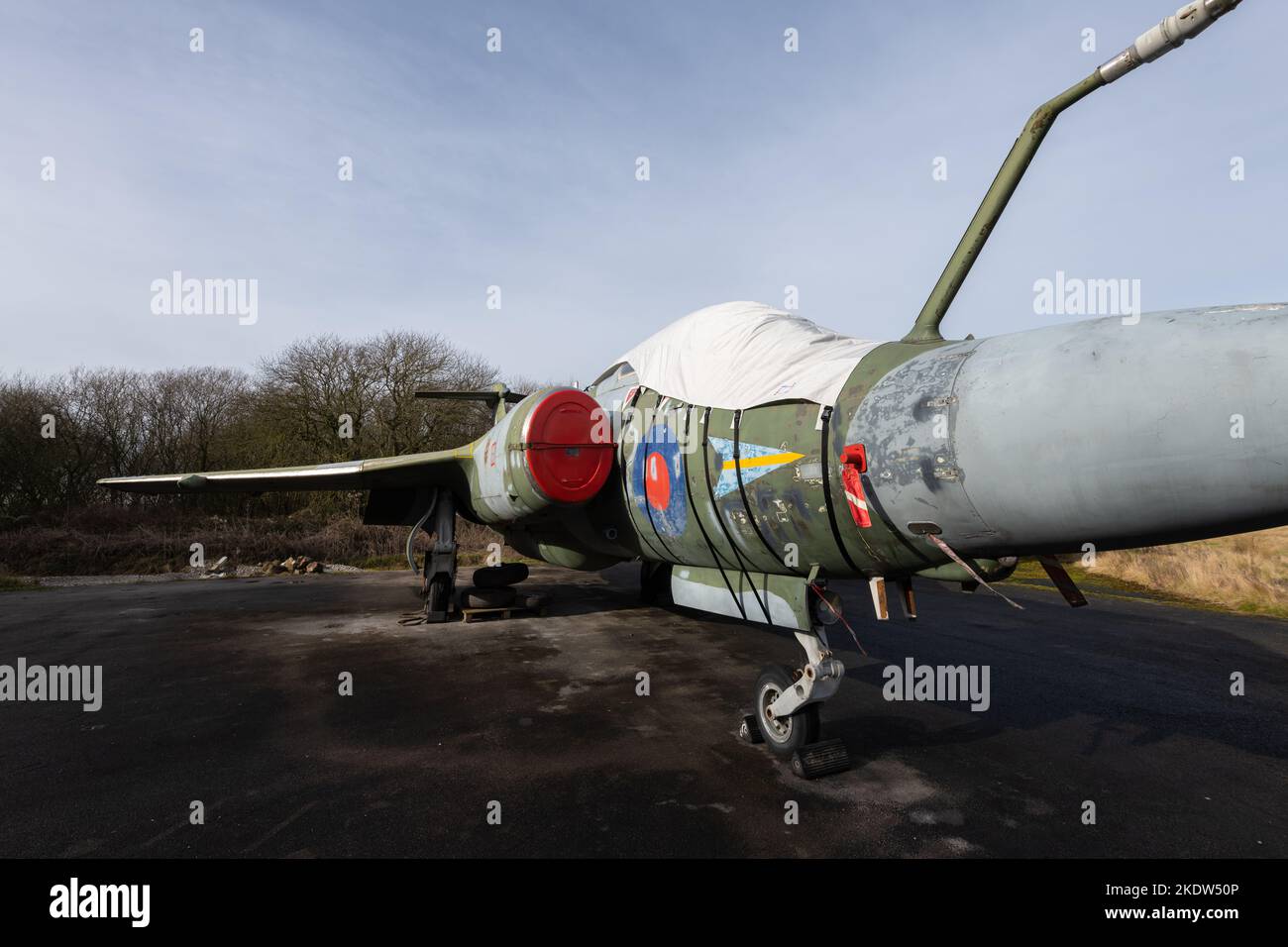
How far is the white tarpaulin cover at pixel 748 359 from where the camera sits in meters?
4.02

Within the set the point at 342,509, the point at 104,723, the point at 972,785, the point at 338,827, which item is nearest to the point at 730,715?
the point at 972,785

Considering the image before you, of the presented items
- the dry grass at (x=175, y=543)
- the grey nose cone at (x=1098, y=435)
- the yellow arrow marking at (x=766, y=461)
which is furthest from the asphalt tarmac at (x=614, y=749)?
the dry grass at (x=175, y=543)

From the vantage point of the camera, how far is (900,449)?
10.6ft

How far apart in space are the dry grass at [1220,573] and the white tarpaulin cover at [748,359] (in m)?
11.4

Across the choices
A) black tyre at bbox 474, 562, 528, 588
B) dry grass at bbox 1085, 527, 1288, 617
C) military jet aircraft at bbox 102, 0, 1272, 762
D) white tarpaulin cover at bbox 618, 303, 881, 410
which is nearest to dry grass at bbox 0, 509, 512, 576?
black tyre at bbox 474, 562, 528, 588

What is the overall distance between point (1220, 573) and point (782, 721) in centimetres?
1460

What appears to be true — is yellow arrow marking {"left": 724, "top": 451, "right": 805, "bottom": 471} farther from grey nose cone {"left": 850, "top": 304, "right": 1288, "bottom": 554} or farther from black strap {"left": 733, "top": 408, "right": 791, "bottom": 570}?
grey nose cone {"left": 850, "top": 304, "right": 1288, "bottom": 554}

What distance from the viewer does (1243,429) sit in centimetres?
215

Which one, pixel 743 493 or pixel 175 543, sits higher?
pixel 743 493

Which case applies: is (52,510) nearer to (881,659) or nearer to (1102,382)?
(881,659)

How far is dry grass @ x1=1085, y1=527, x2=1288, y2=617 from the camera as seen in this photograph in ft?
39.9

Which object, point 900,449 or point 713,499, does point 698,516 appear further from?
point 900,449

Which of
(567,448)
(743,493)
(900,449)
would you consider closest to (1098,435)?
(900,449)
